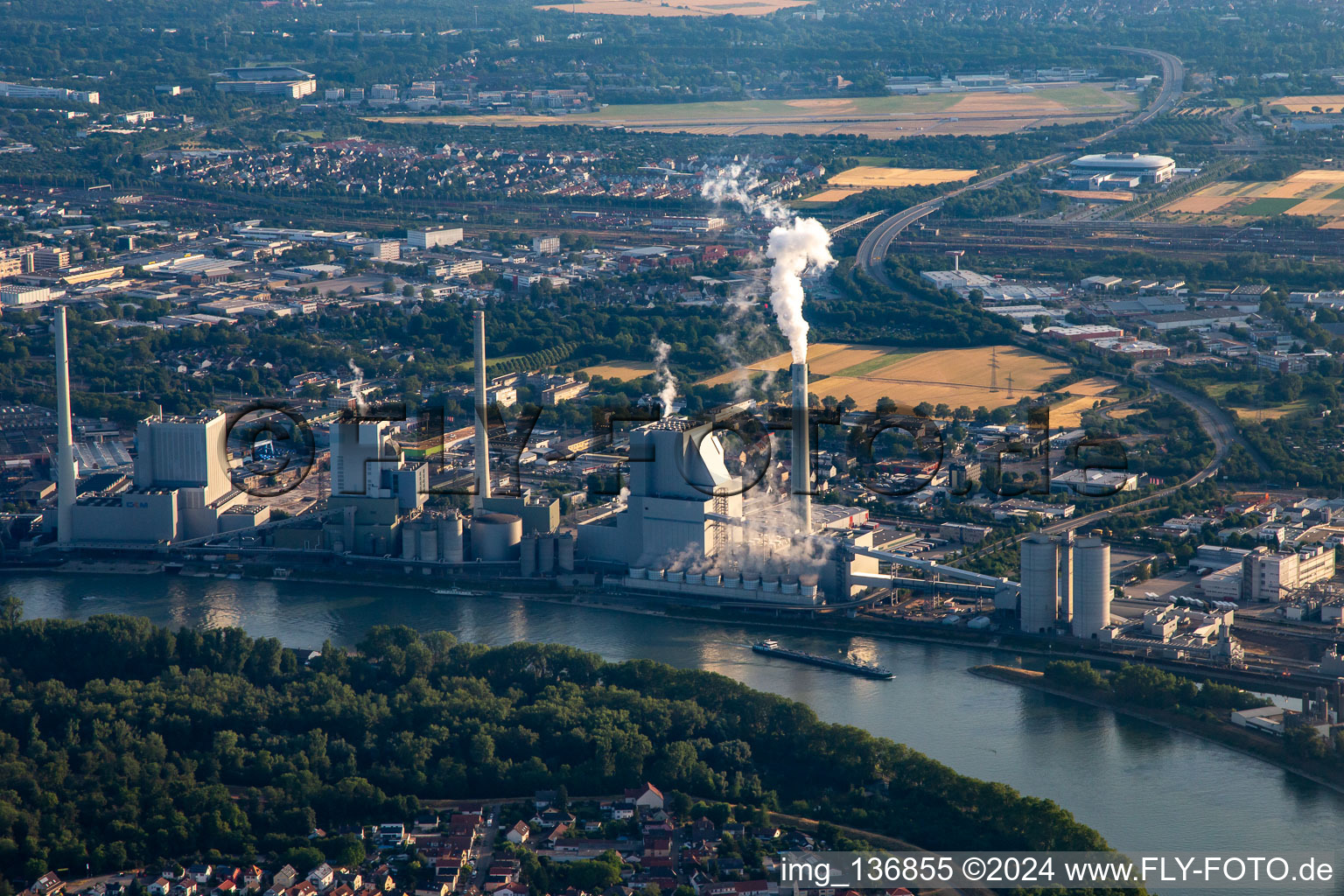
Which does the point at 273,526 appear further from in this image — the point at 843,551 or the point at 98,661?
the point at 843,551

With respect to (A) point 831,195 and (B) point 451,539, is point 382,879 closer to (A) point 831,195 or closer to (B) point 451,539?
(B) point 451,539

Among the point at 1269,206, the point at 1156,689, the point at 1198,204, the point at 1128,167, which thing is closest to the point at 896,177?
the point at 1128,167

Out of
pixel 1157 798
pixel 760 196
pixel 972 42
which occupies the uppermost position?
pixel 972 42

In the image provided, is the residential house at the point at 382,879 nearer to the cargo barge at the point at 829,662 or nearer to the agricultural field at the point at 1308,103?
the cargo barge at the point at 829,662

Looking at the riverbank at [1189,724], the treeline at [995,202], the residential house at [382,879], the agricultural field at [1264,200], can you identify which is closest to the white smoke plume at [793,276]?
the riverbank at [1189,724]

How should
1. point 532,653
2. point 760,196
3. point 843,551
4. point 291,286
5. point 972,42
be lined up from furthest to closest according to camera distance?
1. point 972,42
2. point 760,196
3. point 291,286
4. point 843,551
5. point 532,653

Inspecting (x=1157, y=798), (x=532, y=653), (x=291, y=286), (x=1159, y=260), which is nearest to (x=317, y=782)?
(x=532, y=653)
